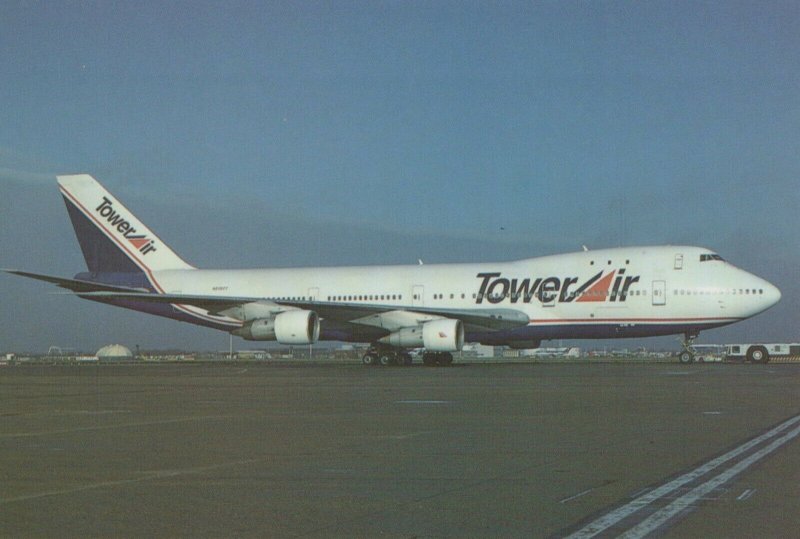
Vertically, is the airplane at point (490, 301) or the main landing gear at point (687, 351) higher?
the airplane at point (490, 301)

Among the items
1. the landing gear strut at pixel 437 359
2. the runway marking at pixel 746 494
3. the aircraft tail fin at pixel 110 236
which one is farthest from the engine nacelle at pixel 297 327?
the runway marking at pixel 746 494

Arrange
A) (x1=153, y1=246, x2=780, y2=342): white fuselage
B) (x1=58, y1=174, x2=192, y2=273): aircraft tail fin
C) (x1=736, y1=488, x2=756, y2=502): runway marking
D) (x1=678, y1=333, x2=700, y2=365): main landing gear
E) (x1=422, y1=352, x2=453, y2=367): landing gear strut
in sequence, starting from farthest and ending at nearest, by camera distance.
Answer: (x1=58, y1=174, x2=192, y2=273): aircraft tail fin, (x1=422, y1=352, x2=453, y2=367): landing gear strut, (x1=678, y1=333, x2=700, y2=365): main landing gear, (x1=153, y1=246, x2=780, y2=342): white fuselage, (x1=736, y1=488, x2=756, y2=502): runway marking

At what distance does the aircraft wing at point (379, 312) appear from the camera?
36156 millimetres

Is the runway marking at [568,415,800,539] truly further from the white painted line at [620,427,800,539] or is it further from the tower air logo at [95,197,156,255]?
the tower air logo at [95,197,156,255]

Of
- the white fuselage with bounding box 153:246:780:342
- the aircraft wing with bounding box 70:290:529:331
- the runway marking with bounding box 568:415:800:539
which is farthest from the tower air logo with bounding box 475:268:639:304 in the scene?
the runway marking with bounding box 568:415:800:539

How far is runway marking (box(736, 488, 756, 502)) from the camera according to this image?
21.7 ft

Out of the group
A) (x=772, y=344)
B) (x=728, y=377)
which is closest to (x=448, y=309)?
(x=728, y=377)

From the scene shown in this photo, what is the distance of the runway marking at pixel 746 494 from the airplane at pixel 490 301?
1093 inches

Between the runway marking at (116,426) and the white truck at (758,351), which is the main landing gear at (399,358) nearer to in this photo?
the white truck at (758,351)

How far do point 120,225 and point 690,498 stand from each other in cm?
4087

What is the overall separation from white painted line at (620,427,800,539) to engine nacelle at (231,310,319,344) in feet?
90.6

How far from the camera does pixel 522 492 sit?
699 centimetres

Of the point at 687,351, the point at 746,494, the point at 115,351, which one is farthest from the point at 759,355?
the point at 115,351

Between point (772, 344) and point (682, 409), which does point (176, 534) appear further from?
point (772, 344)
